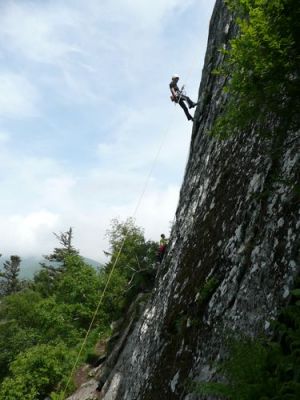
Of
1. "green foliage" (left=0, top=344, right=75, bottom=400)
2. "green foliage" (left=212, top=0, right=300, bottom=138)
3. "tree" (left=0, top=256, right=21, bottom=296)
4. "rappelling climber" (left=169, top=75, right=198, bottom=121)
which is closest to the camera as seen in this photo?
"green foliage" (left=212, top=0, right=300, bottom=138)

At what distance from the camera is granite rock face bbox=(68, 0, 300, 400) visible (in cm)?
626

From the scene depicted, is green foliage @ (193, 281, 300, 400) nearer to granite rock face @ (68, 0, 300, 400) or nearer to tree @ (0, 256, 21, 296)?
granite rock face @ (68, 0, 300, 400)

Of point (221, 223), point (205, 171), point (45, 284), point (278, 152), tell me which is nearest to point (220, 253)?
point (221, 223)

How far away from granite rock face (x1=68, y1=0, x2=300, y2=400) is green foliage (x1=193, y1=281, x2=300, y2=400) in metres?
0.60

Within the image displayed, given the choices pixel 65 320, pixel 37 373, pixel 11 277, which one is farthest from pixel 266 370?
pixel 11 277

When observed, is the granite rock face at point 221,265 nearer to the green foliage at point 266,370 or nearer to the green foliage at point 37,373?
the green foliage at point 266,370

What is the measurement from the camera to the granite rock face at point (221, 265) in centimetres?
626

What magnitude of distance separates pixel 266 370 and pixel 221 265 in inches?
146

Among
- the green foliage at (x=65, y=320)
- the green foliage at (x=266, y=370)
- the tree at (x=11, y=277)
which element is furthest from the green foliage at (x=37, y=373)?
the tree at (x=11, y=277)

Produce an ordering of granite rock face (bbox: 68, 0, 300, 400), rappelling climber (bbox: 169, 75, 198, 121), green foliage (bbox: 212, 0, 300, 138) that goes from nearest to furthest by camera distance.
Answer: green foliage (bbox: 212, 0, 300, 138), granite rock face (bbox: 68, 0, 300, 400), rappelling climber (bbox: 169, 75, 198, 121)

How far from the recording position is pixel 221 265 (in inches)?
318

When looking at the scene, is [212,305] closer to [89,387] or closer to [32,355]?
[89,387]

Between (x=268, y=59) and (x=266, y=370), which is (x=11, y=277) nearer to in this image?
(x=268, y=59)

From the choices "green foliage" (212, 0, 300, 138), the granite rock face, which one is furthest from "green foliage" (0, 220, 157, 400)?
"green foliage" (212, 0, 300, 138)
